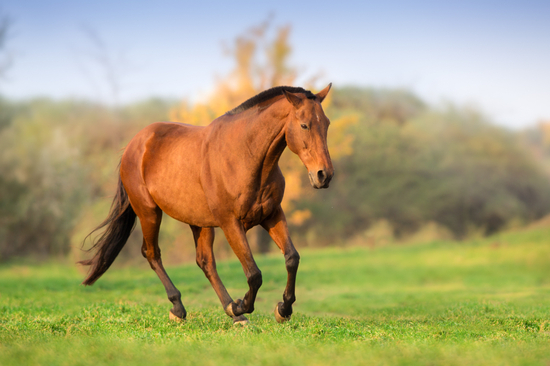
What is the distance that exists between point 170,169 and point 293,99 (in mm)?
1986

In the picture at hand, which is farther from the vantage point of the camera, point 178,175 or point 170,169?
point 170,169

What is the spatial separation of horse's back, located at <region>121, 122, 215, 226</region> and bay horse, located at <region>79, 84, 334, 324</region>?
12 mm

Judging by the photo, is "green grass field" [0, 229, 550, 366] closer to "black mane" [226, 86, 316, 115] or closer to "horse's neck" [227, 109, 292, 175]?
"horse's neck" [227, 109, 292, 175]

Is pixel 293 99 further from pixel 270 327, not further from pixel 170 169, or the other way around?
pixel 270 327

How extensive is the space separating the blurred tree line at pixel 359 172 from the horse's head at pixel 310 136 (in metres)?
15.3

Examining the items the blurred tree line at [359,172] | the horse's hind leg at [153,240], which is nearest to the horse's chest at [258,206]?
the horse's hind leg at [153,240]

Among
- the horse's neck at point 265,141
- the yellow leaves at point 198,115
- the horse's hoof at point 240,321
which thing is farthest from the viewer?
the yellow leaves at point 198,115

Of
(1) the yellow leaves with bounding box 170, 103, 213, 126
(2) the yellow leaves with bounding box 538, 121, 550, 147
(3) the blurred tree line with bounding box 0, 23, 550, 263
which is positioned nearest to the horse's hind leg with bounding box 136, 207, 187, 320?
(1) the yellow leaves with bounding box 170, 103, 213, 126

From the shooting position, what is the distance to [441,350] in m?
4.32

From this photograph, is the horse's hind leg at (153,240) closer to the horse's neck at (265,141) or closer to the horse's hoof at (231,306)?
the horse's hoof at (231,306)

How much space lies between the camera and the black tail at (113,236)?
7.29 meters

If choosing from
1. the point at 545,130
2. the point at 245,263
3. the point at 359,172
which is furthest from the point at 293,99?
the point at 545,130

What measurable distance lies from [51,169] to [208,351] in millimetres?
19159

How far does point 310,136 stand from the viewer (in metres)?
5.14
